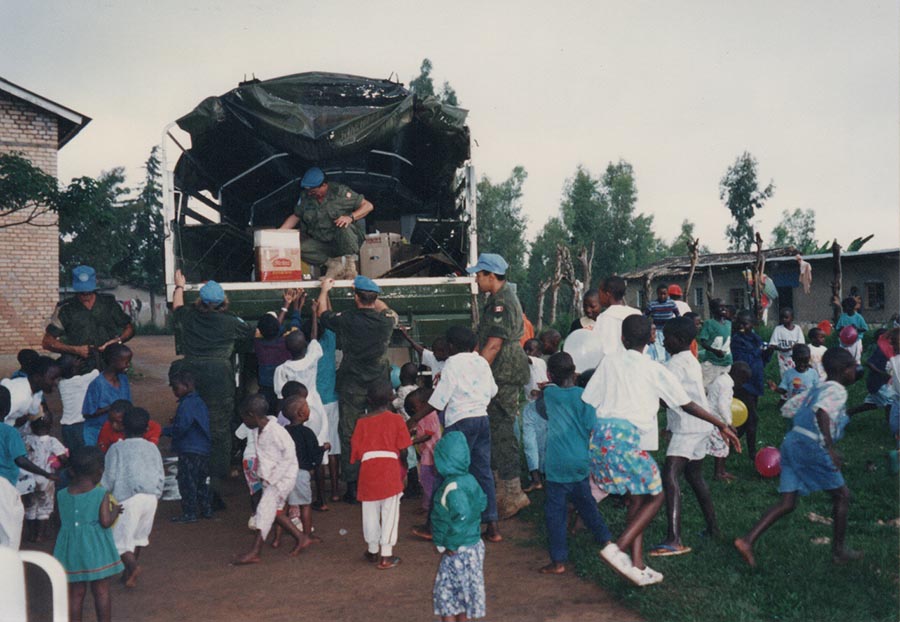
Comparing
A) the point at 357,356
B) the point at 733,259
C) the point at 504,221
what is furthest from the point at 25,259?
the point at 504,221

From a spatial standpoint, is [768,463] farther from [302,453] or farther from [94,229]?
[94,229]

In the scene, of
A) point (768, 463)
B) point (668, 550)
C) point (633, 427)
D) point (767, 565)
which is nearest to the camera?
point (633, 427)

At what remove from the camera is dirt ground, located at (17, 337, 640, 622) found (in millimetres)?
4031

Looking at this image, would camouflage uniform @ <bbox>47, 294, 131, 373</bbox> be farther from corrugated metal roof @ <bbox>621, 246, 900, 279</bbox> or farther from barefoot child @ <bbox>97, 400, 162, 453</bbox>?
corrugated metal roof @ <bbox>621, 246, 900, 279</bbox>

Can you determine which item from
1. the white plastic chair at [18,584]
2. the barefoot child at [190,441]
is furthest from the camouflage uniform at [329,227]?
the white plastic chair at [18,584]

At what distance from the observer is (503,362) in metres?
5.61

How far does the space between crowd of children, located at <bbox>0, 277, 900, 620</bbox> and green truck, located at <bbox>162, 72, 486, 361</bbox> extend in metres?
0.78

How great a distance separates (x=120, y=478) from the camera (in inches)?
179

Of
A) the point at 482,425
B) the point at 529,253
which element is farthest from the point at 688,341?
the point at 529,253

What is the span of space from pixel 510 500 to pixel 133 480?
2.76 meters

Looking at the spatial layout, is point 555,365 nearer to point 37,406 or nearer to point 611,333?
point 611,333

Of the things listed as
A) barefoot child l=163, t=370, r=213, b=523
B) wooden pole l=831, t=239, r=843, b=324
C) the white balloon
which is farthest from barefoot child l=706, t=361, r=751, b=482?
wooden pole l=831, t=239, r=843, b=324

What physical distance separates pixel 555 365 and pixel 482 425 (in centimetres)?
72

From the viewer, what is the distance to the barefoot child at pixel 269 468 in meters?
4.92
